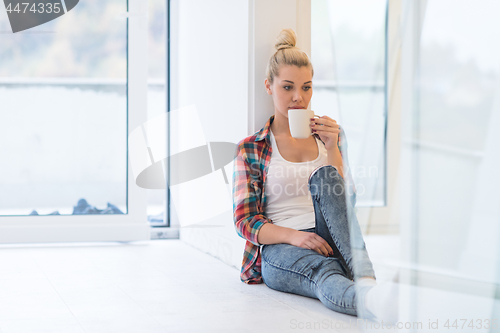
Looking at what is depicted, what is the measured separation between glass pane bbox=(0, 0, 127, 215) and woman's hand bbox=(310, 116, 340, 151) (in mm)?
1317

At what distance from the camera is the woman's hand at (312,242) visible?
4.43 ft

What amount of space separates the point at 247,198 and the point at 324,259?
1.07 ft

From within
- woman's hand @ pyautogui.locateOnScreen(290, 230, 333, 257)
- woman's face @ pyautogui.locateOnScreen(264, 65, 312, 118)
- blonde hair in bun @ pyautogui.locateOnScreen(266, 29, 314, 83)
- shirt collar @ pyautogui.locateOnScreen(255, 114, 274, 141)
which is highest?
blonde hair in bun @ pyautogui.locateOnScreen(266, 29, 314, 83)

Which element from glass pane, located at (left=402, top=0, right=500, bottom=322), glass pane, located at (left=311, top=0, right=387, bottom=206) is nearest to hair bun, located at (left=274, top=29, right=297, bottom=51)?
glass pane, located at (left=311, top=0, right=387, bottom=206)

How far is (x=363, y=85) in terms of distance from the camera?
0.86m

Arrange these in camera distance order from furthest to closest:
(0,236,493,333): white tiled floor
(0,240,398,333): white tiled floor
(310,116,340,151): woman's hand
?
(310,116,340,151): woman's hand < (0,240,398,333): white tiled floor < (0,236,493,333): white tiled floor

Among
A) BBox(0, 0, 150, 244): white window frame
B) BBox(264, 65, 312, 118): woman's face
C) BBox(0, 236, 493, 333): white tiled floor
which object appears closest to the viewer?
BBox(0, 236, 493, 333): white tiled floor

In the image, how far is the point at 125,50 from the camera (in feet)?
8.04

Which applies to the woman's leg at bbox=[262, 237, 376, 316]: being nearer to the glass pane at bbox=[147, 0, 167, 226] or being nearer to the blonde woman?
the blonde woman

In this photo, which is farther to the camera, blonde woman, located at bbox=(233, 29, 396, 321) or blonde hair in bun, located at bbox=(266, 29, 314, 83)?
blonde hair in bun, located at bbox=(266, 29, 314, 83)

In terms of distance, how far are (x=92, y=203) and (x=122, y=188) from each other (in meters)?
0.16

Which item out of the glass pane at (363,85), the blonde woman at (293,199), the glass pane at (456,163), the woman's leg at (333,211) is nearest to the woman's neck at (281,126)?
the blonde woman at (293,199)

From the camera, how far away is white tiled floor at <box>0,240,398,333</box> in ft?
3.59

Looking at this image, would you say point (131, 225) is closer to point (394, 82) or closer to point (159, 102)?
point (159, 102)
